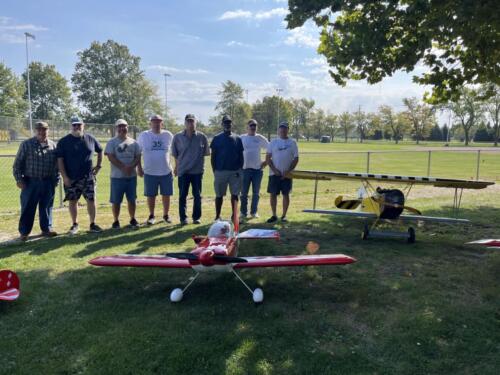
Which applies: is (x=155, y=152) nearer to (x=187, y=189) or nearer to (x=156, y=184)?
(x=156, y=184)

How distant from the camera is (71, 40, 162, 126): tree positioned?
7819 centimetres

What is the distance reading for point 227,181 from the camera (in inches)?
317

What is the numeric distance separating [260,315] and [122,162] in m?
4.65

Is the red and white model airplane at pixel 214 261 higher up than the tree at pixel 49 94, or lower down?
lower down

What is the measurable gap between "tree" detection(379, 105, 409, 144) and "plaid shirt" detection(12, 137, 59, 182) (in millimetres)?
103495

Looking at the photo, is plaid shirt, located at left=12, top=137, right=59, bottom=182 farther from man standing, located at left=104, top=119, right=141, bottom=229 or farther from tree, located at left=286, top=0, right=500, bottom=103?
tree, located at left=286, top=0, right=500, bottom=103

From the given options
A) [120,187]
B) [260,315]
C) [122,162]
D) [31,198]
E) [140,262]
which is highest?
[122,162]

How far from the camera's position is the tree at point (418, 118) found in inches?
3962

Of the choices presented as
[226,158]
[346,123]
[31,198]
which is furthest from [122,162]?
[346,123]

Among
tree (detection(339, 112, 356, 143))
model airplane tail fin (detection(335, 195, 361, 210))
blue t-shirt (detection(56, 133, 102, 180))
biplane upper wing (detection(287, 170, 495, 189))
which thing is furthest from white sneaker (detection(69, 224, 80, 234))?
tree (detection(339, 112, 356, 143))

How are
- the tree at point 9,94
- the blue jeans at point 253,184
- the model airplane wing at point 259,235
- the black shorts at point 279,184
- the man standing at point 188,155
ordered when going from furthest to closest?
the tree at point 9,94, the blue jeans at point 253,184, the black shorts at point 279,184, the man standing at point 188,155, the model airplane wing at point 259,235

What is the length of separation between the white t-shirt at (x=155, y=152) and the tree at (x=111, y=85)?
72.4m

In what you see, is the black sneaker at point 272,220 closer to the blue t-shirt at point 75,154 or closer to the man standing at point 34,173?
the blue t-shirt at point 75,154

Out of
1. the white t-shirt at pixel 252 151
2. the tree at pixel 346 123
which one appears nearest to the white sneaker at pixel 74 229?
the white t-shirt at pixel 252 151
